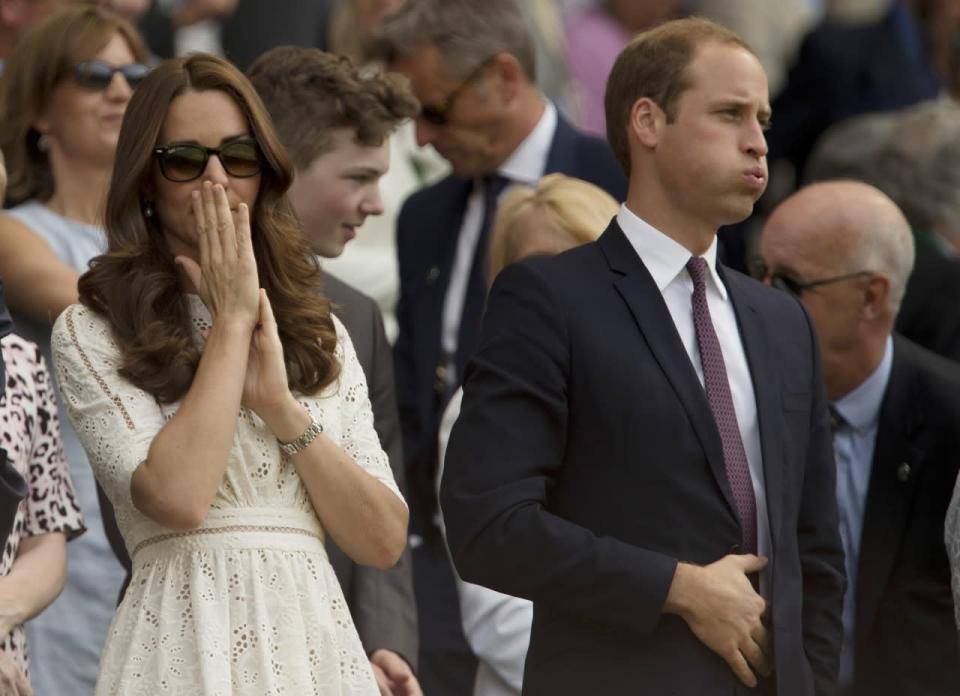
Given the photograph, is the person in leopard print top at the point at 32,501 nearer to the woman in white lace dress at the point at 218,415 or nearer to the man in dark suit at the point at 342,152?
the woman in white lace dress at the point at 218,415

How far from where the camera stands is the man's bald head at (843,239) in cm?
609

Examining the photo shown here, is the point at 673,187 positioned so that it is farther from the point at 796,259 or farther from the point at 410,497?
the point at 410,497

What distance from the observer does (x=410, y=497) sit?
6676mm

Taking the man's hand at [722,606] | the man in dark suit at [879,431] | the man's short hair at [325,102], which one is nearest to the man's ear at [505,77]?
the man in dark suit at [879,431]

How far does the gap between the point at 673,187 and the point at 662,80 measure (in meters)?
0.25

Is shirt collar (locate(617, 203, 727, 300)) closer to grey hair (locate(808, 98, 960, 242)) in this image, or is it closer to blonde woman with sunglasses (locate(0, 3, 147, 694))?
blonde woman with sunglasses (locate(0, 3, 147, 694))

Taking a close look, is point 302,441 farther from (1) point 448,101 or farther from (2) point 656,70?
(1) point 448,101

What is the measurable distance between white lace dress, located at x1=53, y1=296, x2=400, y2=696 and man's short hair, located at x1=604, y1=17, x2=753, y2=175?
3.23 feet

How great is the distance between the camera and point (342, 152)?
5.54m

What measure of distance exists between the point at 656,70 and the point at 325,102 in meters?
1.28

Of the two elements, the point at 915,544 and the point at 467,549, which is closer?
the point at 467,549

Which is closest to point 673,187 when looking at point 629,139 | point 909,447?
point 629,139

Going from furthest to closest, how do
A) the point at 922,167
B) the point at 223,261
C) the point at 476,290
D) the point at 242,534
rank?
the point at 922,167 < the point at 476,290 < the point at 223,261 < the point at 242,534

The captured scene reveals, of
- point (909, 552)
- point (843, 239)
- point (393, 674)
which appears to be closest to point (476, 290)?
point (843, 239)
